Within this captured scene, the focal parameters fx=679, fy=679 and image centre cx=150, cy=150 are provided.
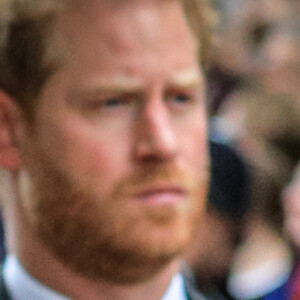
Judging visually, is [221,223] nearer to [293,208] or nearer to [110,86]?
[293,208]

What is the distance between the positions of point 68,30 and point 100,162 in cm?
12

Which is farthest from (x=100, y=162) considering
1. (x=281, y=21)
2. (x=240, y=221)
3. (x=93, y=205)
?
(x=281, y=21)

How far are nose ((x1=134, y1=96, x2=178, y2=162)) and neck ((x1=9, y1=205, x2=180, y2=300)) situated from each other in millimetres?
112

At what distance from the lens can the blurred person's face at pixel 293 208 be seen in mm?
967

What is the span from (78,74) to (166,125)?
91 millimetres

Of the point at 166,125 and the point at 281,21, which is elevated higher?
the point at 166,125

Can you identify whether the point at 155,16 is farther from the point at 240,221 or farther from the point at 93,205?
the point at 240,221

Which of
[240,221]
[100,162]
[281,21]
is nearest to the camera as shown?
[100,162]

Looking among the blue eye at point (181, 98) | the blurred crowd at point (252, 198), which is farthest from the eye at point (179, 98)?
the blurred crowd at point (252, 198)

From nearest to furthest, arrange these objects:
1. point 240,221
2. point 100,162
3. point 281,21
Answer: point 100,162 → point 240,221 → point 281,21

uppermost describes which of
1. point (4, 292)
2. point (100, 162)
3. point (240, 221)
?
point (100, 162)

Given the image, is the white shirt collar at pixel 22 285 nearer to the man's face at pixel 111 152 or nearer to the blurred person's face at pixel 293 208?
the man's face at pixel 111 152

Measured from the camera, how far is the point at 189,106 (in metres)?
0.65

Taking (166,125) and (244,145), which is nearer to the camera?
(166,125)
